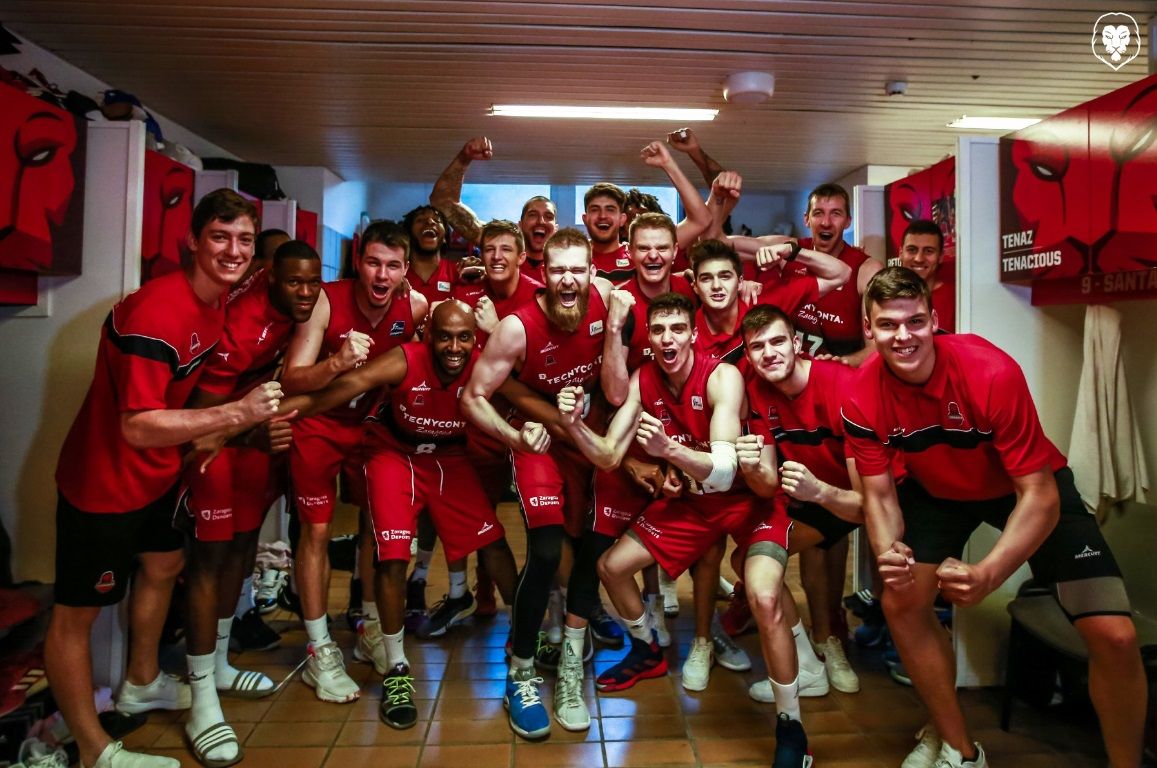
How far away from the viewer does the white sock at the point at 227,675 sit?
3.19 metres

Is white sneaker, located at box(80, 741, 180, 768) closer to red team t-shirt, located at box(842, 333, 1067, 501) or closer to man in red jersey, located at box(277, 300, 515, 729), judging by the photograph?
man in red jersey, located at box(277, 300, 515, 729)

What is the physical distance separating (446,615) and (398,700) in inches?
37.9

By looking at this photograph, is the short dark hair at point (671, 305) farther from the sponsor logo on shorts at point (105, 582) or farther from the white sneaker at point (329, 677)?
the sponsor logo on shorts at point (105, 582)

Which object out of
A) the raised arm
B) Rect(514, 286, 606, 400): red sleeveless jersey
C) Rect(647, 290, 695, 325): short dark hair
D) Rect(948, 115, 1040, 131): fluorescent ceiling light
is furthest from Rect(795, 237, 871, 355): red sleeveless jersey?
Rect(948, 115, 1040, 131): fluorescent ceiling light

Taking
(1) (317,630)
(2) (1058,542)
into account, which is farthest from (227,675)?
(2) (1058,542)

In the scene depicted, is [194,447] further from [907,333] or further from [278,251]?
[907,333]

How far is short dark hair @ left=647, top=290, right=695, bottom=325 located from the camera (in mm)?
2984

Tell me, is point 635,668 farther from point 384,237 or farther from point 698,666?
point 384,237

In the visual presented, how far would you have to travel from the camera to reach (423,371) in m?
3.17

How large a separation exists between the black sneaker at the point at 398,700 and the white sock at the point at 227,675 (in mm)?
538

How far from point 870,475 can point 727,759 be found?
1114mm

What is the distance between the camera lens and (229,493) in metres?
3.03

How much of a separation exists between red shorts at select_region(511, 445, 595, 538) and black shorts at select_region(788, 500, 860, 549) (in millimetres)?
891

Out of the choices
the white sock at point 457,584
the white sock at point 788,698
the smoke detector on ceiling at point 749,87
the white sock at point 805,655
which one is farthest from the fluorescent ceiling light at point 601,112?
the white sock at point 788,698
